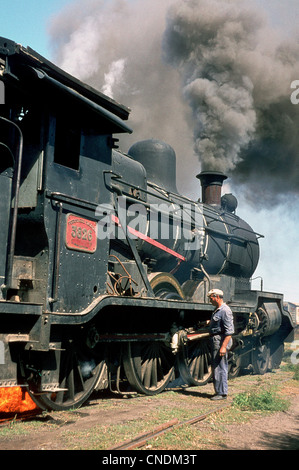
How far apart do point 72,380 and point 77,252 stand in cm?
150

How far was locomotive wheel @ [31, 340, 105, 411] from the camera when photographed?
5301mm

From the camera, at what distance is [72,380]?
5590mm

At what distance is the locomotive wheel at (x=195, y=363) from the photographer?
7.96 metres

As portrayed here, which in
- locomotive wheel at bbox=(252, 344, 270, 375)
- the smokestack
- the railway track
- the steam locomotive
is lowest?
the railway track

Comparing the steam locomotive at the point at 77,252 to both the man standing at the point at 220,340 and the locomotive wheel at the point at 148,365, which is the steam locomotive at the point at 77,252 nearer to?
the locomotive wheel at the point at 148,365

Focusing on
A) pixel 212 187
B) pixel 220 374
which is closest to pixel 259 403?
pixel 220 374

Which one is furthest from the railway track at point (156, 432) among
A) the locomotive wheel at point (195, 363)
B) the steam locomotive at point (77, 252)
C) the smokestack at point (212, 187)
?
the smokestack at point (212, 187)

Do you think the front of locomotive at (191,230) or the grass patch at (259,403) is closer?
the grass patch at (259,403)

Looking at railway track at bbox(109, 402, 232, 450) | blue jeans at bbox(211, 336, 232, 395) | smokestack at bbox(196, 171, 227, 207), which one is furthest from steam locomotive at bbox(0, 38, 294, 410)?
smokestack at bbox(196, 171, 227, 207)

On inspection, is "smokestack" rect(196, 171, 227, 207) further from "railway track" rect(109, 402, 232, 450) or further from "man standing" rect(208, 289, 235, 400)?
"railway track" rect(109, 402, 232, 450)

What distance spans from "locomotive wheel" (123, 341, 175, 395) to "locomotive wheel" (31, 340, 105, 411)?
0.70 metres

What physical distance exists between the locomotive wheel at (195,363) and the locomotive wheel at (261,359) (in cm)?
236

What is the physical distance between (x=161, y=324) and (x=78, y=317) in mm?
2392
